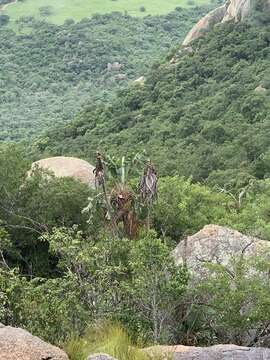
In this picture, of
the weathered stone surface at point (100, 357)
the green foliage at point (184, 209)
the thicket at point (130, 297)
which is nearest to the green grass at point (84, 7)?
the green foliage at point (184, 209)

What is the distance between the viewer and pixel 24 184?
27375 mm

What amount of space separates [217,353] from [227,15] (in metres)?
70.7

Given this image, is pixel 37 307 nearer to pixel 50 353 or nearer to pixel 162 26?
pixel 50 353

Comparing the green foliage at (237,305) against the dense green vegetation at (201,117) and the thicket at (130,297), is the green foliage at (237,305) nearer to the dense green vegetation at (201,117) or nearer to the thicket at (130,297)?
the thicket at (130,297)

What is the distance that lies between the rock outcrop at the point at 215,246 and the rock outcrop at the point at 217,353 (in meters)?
8.29

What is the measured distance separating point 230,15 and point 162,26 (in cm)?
7959

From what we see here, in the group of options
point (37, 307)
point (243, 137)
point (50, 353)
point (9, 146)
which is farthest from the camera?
point (243, 137)

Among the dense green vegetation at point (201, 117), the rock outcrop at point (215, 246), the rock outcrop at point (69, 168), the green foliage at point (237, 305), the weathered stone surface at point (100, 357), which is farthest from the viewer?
the dense green vegetation at point (201, 117)

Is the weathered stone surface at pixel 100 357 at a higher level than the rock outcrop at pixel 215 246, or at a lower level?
higher

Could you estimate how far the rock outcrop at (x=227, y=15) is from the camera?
72.6 meters

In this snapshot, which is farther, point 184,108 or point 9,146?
point 184,108

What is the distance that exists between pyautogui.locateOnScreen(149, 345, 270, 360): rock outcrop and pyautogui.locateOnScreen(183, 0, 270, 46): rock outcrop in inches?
2546

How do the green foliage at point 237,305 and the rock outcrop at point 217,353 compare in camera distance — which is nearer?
the rock outcrop at point 217,353

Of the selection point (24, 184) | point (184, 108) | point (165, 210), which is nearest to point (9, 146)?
point (24, 184)
